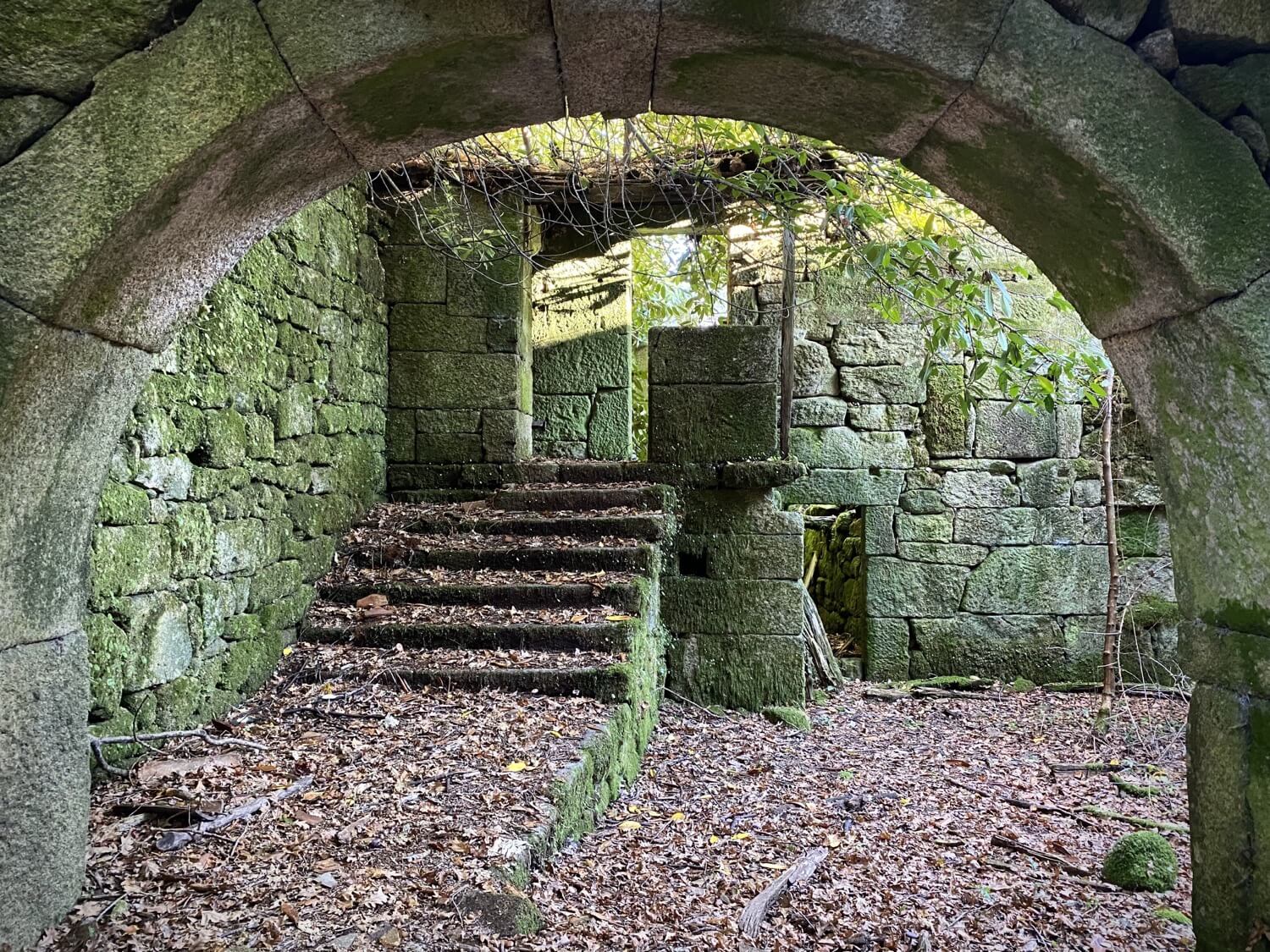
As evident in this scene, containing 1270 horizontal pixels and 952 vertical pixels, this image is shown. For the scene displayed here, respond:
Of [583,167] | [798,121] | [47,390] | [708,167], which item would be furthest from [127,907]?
[583,167]

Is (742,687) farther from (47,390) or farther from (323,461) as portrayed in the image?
(47,390)

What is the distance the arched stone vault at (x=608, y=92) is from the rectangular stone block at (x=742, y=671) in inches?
129

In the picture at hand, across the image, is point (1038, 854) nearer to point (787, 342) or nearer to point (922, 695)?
point (922, 695)

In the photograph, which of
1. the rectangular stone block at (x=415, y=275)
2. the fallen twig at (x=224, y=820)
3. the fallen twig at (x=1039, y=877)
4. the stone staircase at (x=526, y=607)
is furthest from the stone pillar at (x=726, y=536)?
the fallen twig at (x=224, y=820)

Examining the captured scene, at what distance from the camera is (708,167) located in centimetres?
482

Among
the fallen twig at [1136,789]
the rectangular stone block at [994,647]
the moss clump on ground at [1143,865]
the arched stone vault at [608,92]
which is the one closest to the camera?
the arched stone vault at [608,92]

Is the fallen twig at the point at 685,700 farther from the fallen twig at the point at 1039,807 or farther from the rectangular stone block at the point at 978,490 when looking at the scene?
the rectangular stone block at the point at 978,490

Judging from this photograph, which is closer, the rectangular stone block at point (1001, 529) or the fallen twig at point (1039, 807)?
the fallen twig at point (1039, 807)

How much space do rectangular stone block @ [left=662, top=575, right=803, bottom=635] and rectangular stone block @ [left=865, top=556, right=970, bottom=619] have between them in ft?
3.59

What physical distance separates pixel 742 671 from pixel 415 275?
3.34m

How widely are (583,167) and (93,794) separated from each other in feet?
14.3

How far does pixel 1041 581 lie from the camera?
5820 millimetres

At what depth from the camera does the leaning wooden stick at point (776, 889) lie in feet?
8.07

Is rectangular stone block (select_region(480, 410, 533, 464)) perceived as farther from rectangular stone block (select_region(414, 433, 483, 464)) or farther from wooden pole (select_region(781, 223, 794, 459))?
wooden pole (select_region(781, 223, 794, 459))
